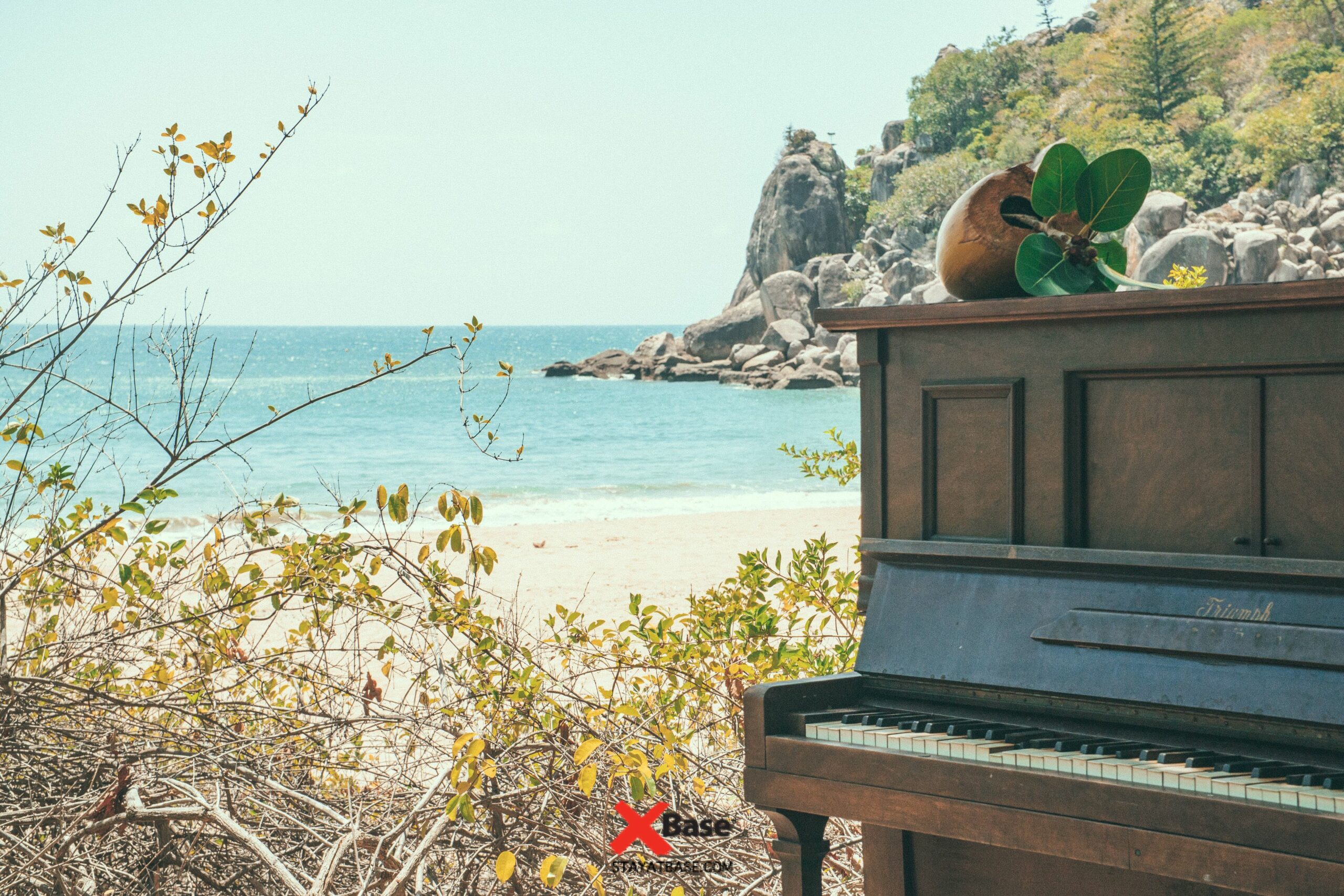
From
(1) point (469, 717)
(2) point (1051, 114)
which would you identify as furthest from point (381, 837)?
(2) point (1051, 114)

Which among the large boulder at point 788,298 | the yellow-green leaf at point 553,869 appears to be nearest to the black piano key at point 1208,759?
the yellow-green leaf at point 553,869

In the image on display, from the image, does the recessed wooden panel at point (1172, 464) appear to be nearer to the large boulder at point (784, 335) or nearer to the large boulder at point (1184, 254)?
the large boulder at point (1184, 254)

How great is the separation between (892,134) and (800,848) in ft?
281

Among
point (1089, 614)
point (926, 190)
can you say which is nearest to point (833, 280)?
point (926, 190)

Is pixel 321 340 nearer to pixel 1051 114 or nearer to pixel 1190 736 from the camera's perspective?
pixel 1051 114

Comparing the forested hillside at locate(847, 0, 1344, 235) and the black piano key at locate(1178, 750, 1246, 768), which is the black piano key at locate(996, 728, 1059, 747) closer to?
the black piano key at locate(1178, 750, 1246, 768)

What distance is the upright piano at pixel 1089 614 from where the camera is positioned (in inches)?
82.6

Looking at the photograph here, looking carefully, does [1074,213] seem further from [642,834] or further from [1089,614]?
[642,834]

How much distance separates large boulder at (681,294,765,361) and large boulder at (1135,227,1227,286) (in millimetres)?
27309

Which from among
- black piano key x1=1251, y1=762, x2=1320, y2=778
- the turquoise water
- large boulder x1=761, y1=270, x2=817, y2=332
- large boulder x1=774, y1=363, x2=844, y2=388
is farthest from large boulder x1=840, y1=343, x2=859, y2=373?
black piano key x1=1251, y1=762, x2=1320, y2=778

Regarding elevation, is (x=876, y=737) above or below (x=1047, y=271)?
below

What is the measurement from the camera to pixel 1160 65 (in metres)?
63.5

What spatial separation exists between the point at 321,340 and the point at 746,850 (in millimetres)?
145424

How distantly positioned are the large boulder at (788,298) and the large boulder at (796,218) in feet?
15.2
